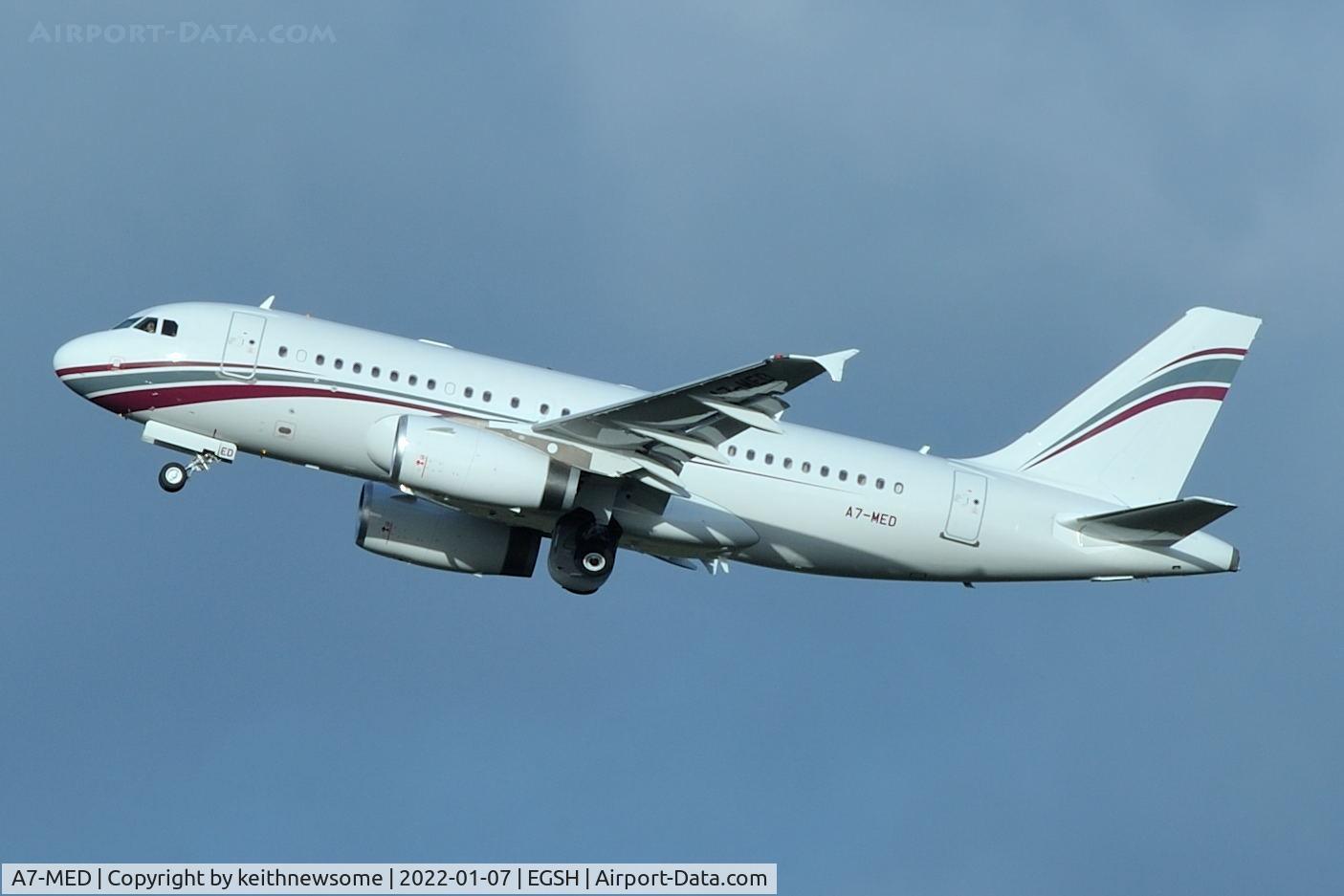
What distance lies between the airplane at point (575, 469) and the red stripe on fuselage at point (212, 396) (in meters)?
0.04

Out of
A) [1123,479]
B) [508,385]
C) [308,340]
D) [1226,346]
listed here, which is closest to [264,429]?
[308,340]

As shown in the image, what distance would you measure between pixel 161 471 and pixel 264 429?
2.58 m

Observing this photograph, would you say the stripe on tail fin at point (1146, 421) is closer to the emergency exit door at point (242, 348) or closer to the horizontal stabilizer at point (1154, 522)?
the horizontal stabilizer at point (1154, 522)

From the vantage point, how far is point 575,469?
38.4m

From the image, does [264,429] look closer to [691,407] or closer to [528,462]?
[528,462]

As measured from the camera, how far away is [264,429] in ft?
128

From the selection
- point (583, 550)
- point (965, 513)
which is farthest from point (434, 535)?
point (965, 513)

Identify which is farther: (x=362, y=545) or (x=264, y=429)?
(x=362, y=545)

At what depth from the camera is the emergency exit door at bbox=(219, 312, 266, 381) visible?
3909 centimetres

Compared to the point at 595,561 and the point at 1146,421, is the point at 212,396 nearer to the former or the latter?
the point at 595,561

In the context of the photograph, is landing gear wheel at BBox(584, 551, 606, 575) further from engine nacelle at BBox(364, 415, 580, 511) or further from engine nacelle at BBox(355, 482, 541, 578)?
engine nacelle at BBox(355, 482, 541, 578)

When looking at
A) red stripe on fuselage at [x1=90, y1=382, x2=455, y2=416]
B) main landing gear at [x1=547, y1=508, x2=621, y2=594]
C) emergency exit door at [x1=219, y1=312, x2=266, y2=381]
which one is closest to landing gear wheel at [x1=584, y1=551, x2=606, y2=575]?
main landing gear at [x1=547, y1=508, x2=621, y2=594]

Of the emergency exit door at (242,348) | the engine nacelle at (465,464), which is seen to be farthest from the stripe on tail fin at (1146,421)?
the emergency exit door at (242,348)

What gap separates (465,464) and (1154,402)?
52.6 feet
